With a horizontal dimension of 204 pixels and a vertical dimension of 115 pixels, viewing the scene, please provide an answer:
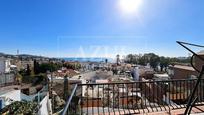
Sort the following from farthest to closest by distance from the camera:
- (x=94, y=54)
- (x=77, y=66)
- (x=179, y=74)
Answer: (x=77, y=66) < (x=179, y=74) < (x=94, y=54)

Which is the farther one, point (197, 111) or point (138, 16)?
point (138, 16)

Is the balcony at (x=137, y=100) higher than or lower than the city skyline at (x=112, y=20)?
lower

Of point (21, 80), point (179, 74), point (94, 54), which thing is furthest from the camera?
point (21, 80)

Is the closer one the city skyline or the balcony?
the balcony

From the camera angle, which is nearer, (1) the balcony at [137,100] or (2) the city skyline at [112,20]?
(1) the balcony at [137,100]

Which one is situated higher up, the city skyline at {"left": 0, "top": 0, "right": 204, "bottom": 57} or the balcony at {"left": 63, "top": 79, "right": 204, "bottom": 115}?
the city skyline at {"left": 0, "top": 0, "right": 204, "bottom": 57}

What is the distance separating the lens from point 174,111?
3.51 meters

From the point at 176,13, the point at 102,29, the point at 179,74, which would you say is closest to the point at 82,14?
the point at 102,29

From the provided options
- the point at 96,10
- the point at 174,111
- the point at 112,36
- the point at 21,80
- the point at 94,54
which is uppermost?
the point at 96,10

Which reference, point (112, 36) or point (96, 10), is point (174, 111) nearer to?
point (96, 10)

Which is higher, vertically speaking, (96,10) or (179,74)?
(96,10)

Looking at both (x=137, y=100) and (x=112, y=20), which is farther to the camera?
(x=112, y=20)

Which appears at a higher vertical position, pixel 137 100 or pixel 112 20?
pixel 112 20

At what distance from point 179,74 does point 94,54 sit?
10.4 m
